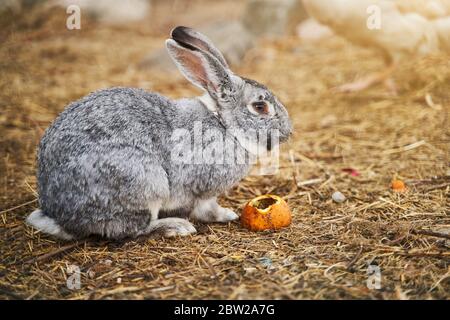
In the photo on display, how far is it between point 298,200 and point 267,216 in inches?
25.2

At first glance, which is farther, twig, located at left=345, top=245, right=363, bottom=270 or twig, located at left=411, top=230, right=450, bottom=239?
twig, located at left=411, top=230, right=450, bottom=239

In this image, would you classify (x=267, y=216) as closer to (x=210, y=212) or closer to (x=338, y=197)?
(x=210, y=212)

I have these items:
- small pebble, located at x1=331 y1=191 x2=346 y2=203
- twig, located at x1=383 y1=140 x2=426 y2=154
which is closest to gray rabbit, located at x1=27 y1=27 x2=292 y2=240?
small pebble, located at x1=331 y1=191 x2=346 y2=203

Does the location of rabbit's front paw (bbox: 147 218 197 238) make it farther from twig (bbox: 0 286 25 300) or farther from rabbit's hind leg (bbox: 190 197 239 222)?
twig (bbox: 0 286 25 300)

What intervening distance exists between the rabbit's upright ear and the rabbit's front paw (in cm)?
95

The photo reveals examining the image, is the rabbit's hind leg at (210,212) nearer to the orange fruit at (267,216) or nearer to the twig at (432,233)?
the orange fruit at (267,216)

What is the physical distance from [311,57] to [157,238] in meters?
5.70

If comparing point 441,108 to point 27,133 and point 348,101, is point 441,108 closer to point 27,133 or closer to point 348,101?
point 348,101

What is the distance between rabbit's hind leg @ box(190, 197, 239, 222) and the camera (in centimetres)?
409

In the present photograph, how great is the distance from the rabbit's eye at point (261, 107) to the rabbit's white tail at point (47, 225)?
159 centimetres

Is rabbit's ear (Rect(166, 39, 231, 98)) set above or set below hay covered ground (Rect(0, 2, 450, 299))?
above

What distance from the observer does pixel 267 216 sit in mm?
3908

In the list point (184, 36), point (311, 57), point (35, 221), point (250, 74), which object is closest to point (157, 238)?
point (35, 221)

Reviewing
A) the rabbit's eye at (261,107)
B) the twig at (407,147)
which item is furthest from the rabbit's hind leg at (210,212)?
the twig at (407,147)
